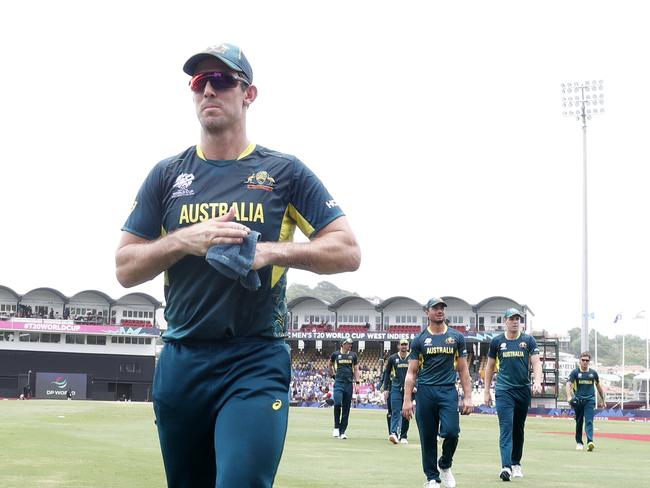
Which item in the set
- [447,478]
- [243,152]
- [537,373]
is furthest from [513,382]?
[243,152]

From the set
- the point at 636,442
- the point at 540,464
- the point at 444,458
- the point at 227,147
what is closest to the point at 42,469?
the point at 444,458

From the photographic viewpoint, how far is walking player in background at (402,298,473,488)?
499 inches

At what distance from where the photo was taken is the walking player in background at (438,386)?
12664 mm

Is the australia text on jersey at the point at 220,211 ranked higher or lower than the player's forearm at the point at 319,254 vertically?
higher

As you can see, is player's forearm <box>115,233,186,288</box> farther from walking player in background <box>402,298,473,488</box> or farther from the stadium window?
the stadium window

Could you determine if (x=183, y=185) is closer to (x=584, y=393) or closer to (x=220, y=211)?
(x=220, y=211)

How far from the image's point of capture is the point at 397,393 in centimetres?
2233

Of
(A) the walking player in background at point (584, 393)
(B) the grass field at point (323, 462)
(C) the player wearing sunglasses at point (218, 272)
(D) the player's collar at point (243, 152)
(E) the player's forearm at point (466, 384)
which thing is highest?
(D) the player's collar at point (243, 152)

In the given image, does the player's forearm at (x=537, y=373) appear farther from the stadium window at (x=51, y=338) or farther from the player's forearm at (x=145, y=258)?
Result: the stadium window at (x=51, y=338)

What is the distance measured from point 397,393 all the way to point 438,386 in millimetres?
9459

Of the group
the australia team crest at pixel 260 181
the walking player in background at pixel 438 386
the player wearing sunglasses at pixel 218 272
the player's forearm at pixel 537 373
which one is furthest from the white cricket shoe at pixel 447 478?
the australia team crest at pixel 260 181

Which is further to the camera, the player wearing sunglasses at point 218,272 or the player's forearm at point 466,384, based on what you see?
the player's forearm at point 466,384

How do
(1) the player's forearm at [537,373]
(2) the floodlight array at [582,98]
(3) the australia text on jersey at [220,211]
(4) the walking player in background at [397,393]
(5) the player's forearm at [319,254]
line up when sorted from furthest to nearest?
(2) the floodlight array at [582,98]
(4) the walking player in background at [397,393]
(1) the player's forearm at [537,373]
(3) the australia text on jersey at [220,211]
(5) the player's forearm at [319,254]

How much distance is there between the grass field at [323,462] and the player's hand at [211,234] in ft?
26.1
